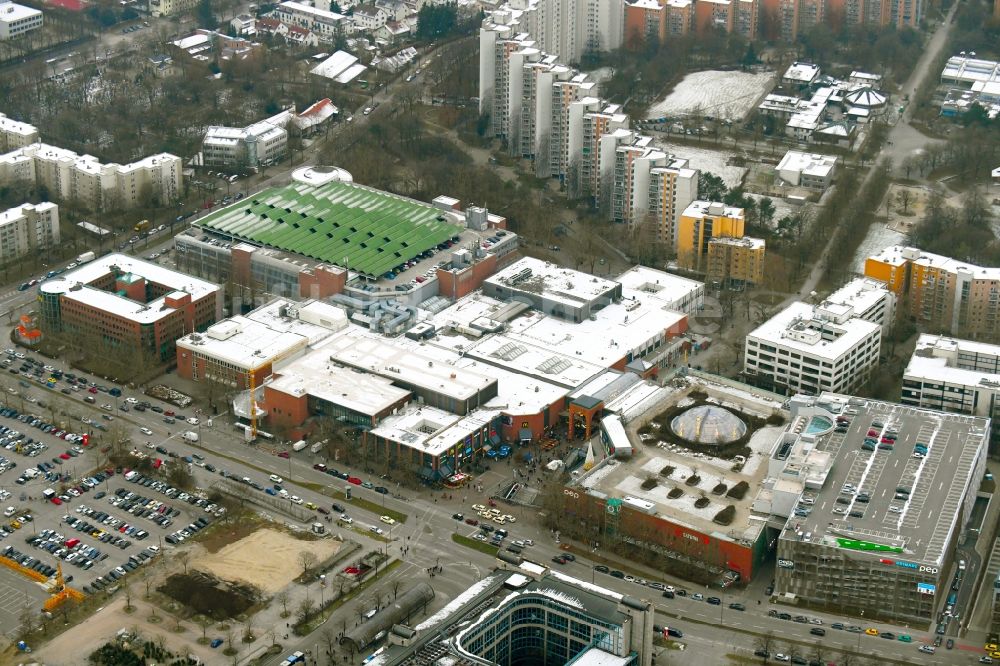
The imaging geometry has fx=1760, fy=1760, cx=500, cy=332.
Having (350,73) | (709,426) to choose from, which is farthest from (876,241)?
(350,73)

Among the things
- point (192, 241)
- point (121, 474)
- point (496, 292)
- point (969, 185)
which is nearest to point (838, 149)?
point (969, 185)

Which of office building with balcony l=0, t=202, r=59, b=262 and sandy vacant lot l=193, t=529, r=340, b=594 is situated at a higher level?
office building with balcony l=0, t=202, r=59, b=262

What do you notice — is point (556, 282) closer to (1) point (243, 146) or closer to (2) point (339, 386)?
(2) point (339, 386)

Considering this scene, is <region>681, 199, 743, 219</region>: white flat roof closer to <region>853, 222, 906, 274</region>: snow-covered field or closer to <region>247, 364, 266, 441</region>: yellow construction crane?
<region>853, 222, 906, 274</region>: snow-covered field

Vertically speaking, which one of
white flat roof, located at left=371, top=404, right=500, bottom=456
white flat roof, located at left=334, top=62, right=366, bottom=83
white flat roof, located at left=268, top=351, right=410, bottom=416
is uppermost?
white flat roof, located at left=334, top=62, right=366, bottom=83

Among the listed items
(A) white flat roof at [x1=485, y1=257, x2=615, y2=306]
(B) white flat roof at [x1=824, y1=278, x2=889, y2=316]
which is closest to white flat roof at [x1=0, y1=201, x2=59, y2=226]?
(A) white flat roof at [x1=485, y1=257, x2=615, y2=306]

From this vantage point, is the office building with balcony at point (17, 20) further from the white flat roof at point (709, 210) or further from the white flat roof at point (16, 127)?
the white flat roof at point (709, 210)


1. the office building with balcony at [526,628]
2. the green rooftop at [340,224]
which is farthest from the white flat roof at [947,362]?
the green rooftop at [340,224]
